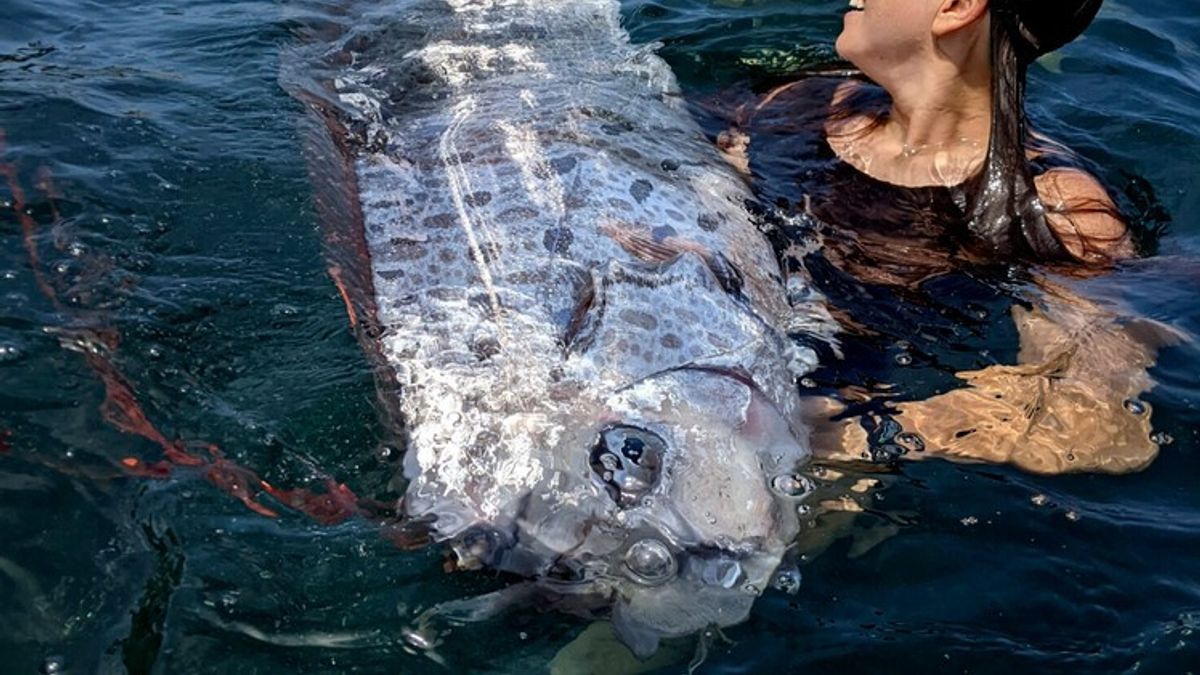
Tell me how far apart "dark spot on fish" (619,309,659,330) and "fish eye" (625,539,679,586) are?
0.53 metres

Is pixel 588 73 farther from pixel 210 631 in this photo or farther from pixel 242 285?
pixel 210 631

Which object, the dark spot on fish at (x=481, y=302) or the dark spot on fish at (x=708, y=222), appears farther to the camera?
the dark spot on fish at (x=708, y=222)

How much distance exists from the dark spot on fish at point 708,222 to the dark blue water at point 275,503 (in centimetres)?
79

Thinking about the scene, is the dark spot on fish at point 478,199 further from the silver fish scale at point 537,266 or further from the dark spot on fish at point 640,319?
the dark spot on fish at point 640,319


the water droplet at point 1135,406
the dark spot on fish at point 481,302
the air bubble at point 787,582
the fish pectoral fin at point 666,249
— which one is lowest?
the water droplet at point 1135,406

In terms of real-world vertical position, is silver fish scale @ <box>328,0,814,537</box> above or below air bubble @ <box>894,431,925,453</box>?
above

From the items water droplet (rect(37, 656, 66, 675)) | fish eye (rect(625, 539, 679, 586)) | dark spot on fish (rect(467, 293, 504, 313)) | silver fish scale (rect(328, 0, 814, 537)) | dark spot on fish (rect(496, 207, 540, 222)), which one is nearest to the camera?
water droplet (rect(37, 656, 66, 675))

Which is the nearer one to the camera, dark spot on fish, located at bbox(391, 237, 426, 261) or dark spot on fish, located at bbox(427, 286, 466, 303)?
dark spot on fish, located at bbox(427, 286, 466, 303)

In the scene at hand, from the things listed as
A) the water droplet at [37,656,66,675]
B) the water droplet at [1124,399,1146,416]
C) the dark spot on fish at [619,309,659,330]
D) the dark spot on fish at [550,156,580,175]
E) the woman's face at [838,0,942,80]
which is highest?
the woman's face at [838,0,942,80]

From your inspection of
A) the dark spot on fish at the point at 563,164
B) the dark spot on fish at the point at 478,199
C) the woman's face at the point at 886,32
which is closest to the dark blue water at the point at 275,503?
the dark spot on fish at the point at 478,199

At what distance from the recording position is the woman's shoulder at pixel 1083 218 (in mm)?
3285

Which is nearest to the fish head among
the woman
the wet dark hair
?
the woman

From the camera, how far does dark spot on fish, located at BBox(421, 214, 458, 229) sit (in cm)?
297

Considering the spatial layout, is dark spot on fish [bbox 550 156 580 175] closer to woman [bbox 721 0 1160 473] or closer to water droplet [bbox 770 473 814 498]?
woman [bbox 721 0 1160 473]
